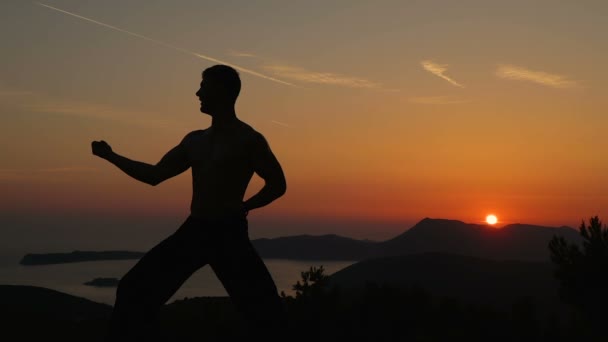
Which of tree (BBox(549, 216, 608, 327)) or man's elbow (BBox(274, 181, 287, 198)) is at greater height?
man's elbow (BBox(274, 181, 287, 198))

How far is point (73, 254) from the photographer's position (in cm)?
18288

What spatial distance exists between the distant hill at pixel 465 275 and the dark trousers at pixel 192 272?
51.3m

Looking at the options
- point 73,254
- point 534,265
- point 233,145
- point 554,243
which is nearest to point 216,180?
point 233,145

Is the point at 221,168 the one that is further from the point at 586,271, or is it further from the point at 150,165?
the point at 586,271

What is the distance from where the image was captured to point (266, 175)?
653 cm

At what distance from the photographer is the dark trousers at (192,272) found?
6.08m

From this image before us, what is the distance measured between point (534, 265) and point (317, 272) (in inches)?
2458

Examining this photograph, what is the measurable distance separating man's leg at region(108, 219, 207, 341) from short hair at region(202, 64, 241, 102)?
124cm

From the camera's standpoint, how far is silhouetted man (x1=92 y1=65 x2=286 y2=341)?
610cm

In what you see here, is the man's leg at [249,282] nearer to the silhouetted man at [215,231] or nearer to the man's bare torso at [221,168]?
the silhouetted man at [215,231]

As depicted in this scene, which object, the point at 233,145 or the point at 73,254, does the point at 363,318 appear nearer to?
the point at 233,145

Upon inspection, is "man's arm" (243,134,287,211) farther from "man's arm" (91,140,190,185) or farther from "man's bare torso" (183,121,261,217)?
"man's arm" (91,140,190,185)

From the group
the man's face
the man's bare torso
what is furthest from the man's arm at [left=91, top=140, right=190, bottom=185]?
the man's face

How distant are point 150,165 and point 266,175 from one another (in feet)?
3.55
